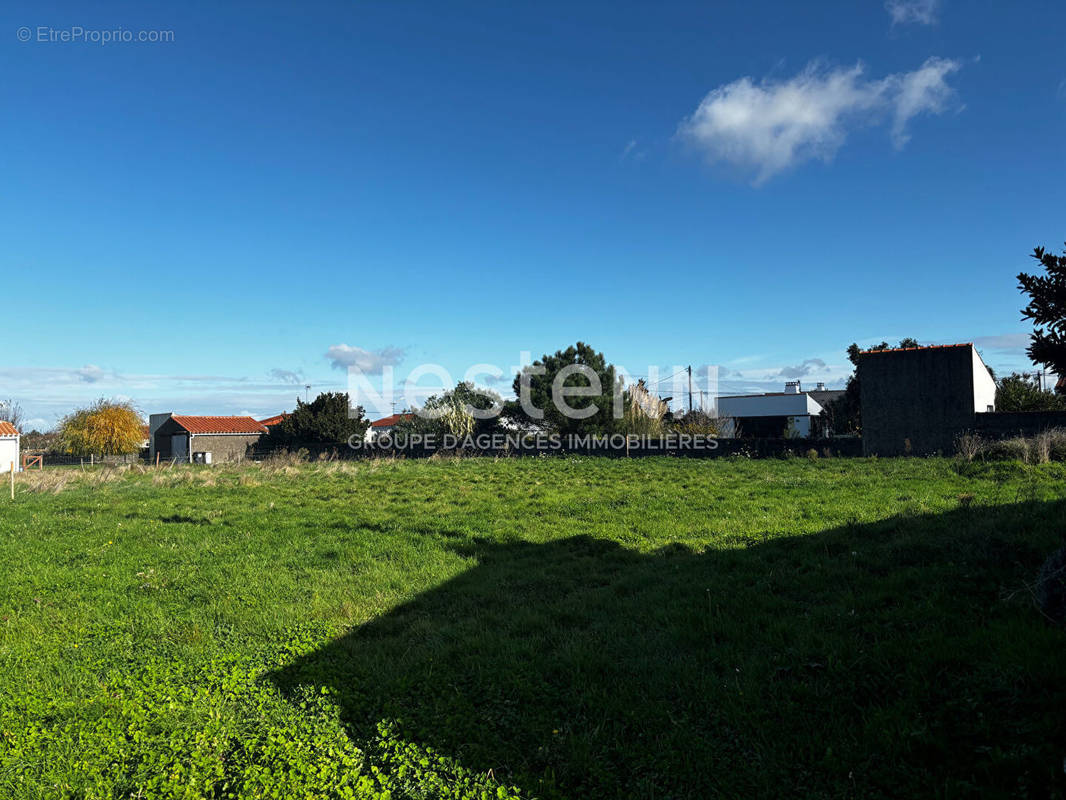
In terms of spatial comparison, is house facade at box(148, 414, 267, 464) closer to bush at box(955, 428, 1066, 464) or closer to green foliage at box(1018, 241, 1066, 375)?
bush at box(955, 428, 1066, 464)

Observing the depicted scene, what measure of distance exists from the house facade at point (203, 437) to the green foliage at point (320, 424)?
7987 millimetres

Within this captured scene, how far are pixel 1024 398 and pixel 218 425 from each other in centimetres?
5106

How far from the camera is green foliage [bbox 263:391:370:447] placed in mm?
36719

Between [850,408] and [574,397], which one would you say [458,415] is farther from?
[850,408]

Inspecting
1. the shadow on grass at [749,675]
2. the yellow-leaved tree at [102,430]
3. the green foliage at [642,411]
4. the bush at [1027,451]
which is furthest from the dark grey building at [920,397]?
the yellow-leaved tree at [102,430]

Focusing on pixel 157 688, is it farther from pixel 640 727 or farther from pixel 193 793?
pixel 640 727

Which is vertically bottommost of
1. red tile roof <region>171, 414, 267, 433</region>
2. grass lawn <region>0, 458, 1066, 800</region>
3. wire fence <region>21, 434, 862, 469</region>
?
grass lawn <region>0, 458, 1066, 800</region>

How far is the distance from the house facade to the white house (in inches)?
1463

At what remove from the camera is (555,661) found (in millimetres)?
4727

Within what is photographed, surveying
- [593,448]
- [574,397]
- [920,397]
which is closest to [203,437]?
[574,397]

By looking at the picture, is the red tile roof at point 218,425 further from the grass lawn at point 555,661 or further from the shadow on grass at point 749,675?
the shadow on grass at point 749,675

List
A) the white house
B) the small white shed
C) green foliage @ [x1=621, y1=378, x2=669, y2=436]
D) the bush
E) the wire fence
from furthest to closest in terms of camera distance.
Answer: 1. the white house
2. the small white shed
3. green foliage @ [x1=621, y1=378, x2=669, y2=436]
4. the wire fence
5. the bush

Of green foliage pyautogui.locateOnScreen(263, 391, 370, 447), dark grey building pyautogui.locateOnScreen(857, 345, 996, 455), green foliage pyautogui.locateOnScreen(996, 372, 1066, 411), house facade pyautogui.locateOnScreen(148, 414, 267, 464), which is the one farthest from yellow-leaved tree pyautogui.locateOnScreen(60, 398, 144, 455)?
green foliage pyautogui.locateOnScreen(996, 372, 1066, 411)

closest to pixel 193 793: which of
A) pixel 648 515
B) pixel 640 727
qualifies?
pixel 640 727
